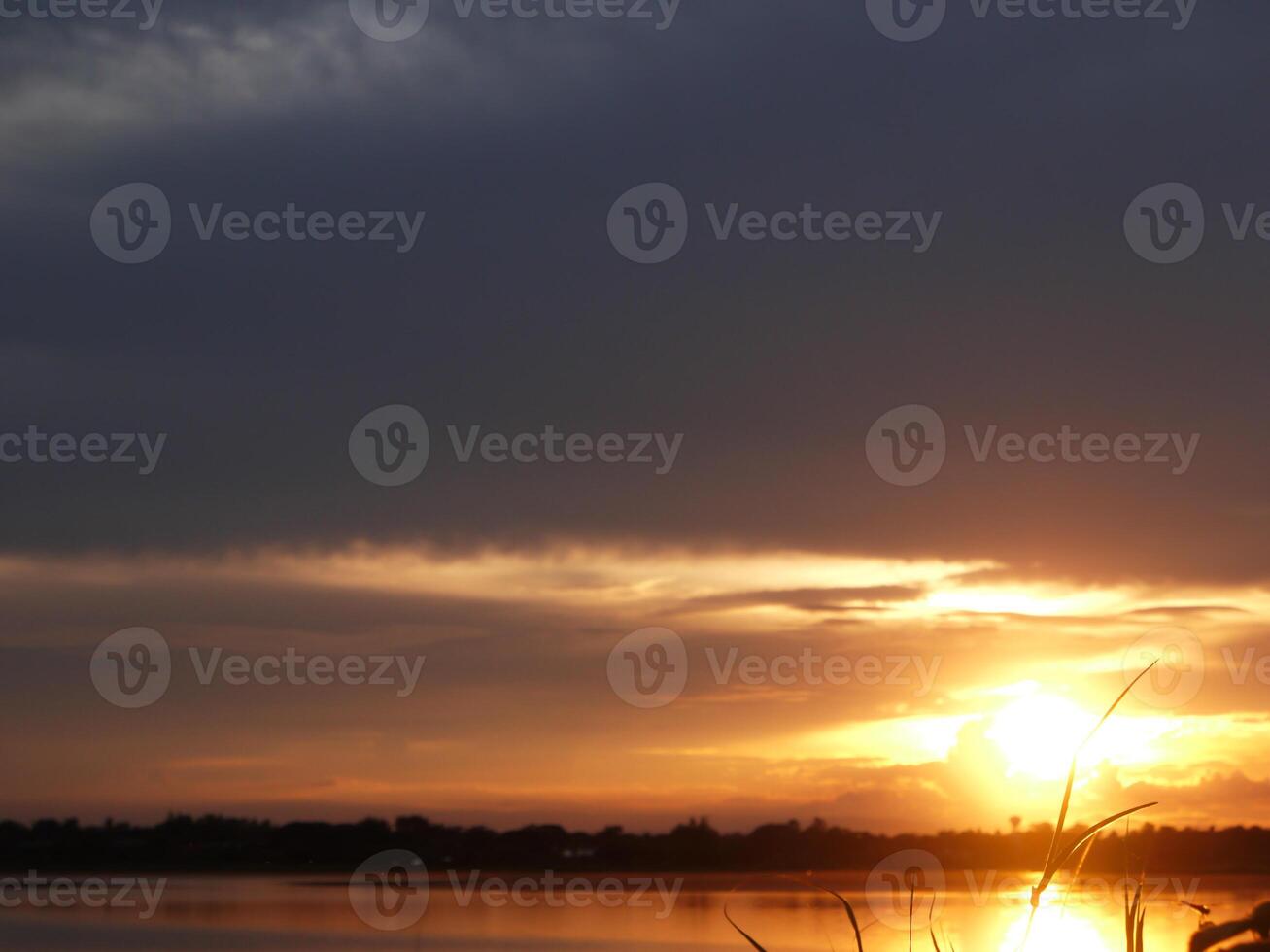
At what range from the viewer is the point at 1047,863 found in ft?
9.97

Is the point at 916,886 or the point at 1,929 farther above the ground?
the point at 916,886

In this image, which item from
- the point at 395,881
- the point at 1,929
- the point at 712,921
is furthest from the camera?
the point at 395,881

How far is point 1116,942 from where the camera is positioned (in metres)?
56.5

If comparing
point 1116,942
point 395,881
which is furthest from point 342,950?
point 395,881

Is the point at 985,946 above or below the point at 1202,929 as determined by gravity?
below

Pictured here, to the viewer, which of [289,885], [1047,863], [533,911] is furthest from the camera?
[289,885]

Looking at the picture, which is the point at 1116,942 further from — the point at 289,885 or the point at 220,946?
the point at 289,885

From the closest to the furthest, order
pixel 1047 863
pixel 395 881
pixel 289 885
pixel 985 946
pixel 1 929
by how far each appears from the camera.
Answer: pixel 1047 863 → pixel 985 946 → pixel 1 929 → pixel 289 885 → pixel 395 881

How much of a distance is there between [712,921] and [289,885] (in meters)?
69.6

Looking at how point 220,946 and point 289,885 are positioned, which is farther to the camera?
point 289,885

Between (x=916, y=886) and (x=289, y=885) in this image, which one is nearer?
(x=916, y=886)

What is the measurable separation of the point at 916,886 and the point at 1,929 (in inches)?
2986

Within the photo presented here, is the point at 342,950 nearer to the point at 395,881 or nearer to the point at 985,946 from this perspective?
the point at 985,946

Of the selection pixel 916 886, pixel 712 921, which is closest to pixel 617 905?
pixel 712 921
